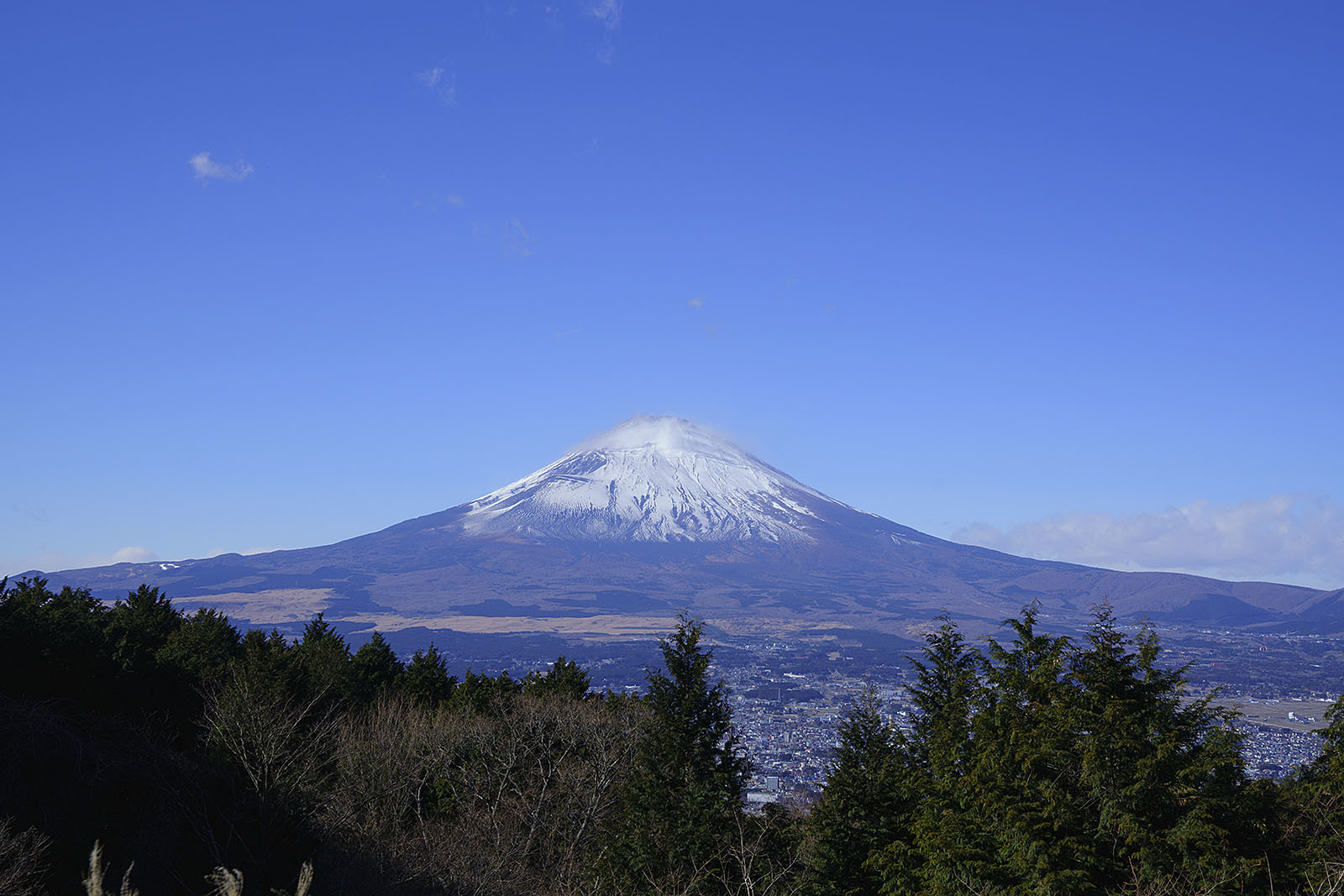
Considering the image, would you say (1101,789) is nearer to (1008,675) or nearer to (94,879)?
(1008,675)

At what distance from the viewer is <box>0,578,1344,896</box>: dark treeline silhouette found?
18453mm

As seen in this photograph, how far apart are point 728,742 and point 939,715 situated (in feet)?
20.3

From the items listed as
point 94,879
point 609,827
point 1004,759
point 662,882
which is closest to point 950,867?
point 1004,759

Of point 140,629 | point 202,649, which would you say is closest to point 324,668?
point 202,649

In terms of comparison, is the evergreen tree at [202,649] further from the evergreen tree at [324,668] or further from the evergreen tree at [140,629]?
the evergreen tree at [324,668]

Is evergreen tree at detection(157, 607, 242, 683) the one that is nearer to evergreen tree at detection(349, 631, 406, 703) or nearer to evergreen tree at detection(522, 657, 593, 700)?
evergreen tree at detection(349, 631, 406, 703)

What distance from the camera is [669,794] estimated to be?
2380cm

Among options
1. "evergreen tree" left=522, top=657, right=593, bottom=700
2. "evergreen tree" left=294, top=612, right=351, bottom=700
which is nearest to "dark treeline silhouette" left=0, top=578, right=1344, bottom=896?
"evergreen tree" left=294, top=612, right=351, bottom=700

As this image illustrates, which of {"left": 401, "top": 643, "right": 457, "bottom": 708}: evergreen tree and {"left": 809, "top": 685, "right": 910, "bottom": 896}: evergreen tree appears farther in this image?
{"left": 401, "top": 643, "right": 457, "bottom": 708}: evergreen tree

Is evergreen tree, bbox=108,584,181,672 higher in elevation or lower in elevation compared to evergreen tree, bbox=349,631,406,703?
higher

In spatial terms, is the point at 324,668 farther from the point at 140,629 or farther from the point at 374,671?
the point at 140,629

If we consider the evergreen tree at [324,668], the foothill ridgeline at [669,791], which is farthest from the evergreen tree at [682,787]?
the evergreen tree at [324,668]

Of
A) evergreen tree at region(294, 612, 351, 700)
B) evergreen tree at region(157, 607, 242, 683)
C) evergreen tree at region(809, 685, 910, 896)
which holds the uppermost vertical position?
evergreen tree at region(157, 607, 242, 683)

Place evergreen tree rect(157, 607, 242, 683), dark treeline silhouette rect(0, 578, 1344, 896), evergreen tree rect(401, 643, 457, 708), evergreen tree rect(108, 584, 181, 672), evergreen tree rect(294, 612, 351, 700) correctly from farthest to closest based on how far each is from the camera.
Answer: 1. evergreen tree rect(401, 643, 457, 708)
2. evergreen tree rect(294, 612, 351, 700)
3. evergreen tree rect(157, 607, 242, 683)
4. evergreen tree rect(108, 584, 181, 672)
5. dark treeline silhouette rect(0, 578, 1344, 896)
